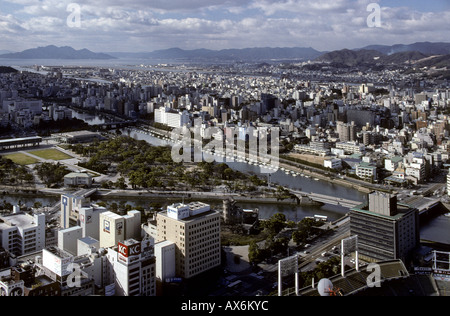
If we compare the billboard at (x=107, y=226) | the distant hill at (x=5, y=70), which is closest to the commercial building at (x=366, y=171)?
the billboard at (x=107, y=226)

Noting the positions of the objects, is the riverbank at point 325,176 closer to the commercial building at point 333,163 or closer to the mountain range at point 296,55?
the commercial building at point 333,163

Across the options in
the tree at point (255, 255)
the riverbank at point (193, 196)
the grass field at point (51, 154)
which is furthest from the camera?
the grass field at point (51, 154)

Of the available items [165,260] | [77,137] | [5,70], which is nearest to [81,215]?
[165,260]

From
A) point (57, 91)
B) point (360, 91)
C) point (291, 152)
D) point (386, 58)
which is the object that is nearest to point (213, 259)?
point (291, 152)

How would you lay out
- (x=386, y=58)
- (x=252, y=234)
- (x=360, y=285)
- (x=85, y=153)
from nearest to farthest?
1. (x=360, y=285)
2. (x=252, y=234)
3. (x=85, y=153)
4. (x=386, y=58)

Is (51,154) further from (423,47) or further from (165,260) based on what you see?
(423,47)
